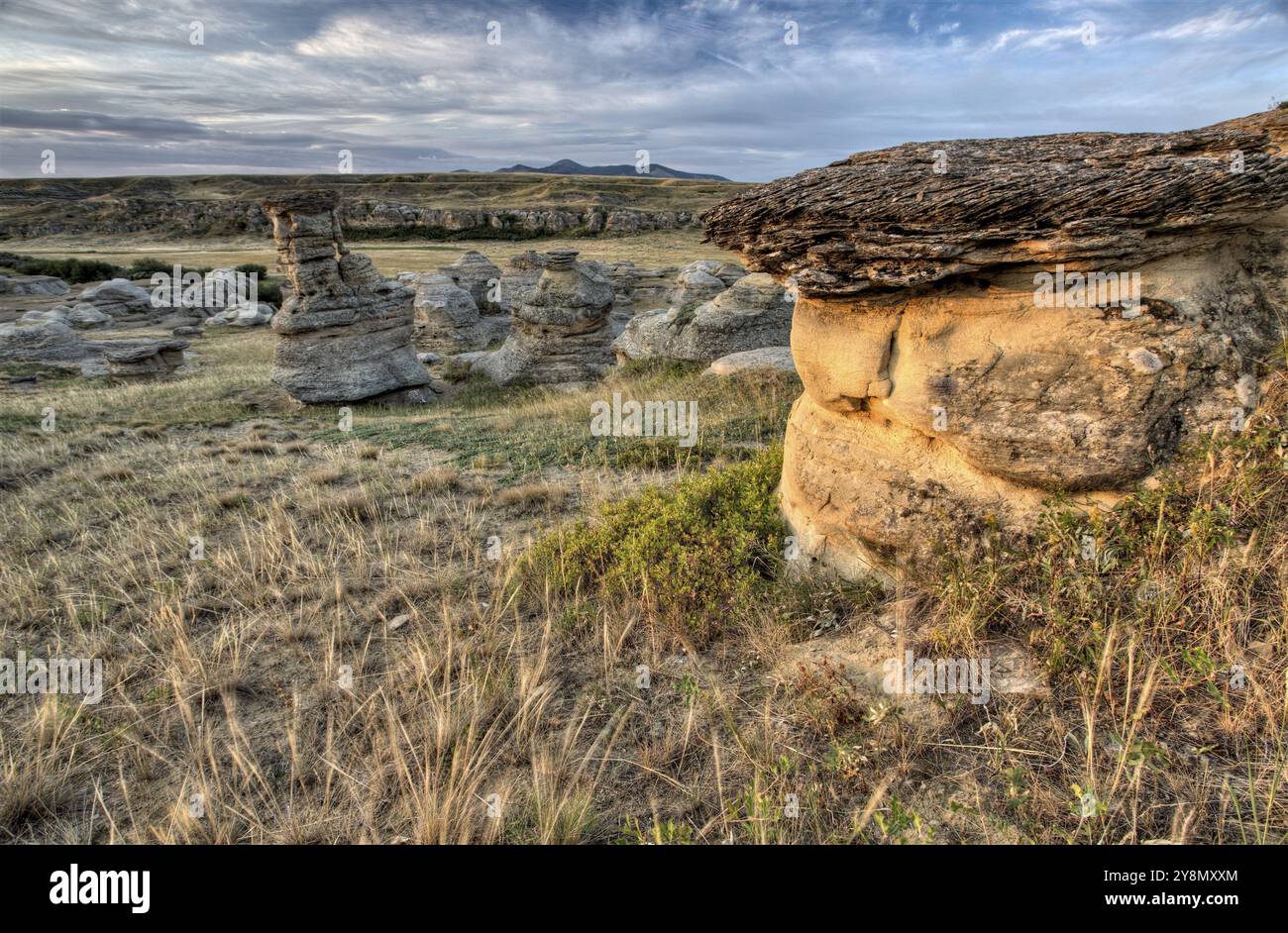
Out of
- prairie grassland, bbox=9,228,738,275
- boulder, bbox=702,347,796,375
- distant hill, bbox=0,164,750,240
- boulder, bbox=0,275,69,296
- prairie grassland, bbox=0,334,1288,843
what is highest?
distant hill, bbox=0,164,750,240

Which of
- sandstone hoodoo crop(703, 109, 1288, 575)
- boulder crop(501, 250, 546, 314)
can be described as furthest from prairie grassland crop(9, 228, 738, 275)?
sandstone hoodoo crop(703, 109, 1288, 575)

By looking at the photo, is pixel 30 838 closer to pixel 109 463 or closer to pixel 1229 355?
pixel 1229 355

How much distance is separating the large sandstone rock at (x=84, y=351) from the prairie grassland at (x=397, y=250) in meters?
24.5

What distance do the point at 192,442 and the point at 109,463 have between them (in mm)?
2123

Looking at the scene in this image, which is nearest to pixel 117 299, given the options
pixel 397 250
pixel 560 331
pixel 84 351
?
pixel 84 351

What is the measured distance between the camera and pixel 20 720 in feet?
13.4

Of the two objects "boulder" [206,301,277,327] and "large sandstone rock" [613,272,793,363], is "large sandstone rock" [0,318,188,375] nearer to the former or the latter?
"boulder" [206,301,277,327]

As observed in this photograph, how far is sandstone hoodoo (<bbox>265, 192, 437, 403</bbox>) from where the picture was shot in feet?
48.3

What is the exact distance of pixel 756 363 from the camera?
12445mm

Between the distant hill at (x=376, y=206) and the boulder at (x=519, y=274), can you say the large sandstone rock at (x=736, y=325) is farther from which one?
the distant hill at (x=376, y=206)

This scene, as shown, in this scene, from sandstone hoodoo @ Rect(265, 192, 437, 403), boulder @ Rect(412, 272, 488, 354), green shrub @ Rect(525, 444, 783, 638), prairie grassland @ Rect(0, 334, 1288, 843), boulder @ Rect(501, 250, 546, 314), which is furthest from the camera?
boulder @ Rect(501, 250, 546, 314)

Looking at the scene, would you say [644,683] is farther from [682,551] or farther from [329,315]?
[329,315]

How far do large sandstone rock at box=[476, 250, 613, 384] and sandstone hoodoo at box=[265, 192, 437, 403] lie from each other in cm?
320

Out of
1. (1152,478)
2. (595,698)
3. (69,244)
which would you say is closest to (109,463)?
(595,698)
